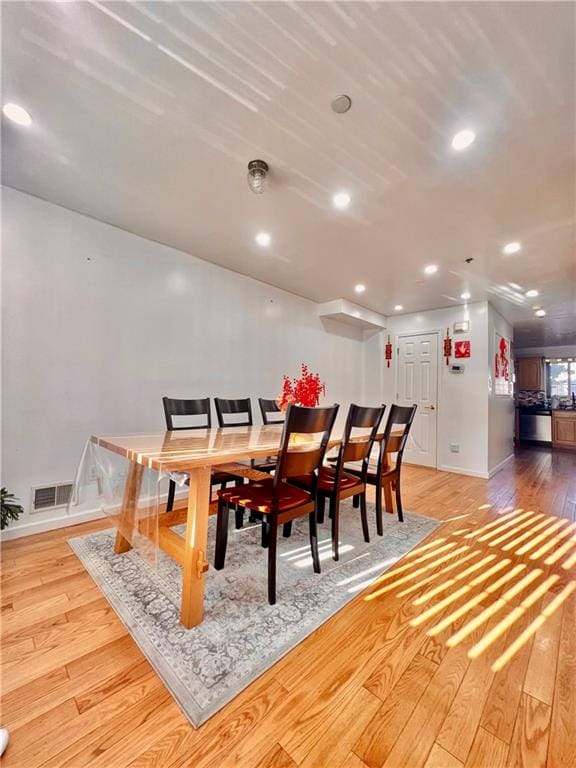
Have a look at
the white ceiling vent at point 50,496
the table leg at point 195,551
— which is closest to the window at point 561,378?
the table leg at point 195,551

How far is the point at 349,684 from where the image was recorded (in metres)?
1.15

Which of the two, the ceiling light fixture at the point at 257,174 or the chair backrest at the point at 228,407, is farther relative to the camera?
the chair backrest at the point at 228,407

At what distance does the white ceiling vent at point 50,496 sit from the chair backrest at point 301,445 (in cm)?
181

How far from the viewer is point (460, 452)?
4.52m

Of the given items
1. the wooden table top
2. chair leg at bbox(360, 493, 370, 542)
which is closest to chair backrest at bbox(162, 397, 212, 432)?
the wooden table top

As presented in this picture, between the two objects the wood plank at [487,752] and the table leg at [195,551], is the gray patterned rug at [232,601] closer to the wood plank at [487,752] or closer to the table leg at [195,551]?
the table leg at [195,551]

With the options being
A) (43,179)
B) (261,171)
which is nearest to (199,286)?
(43,179)

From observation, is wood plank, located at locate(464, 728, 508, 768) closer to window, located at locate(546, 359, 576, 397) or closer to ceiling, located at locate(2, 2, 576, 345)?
ceiling, located at locate(2, 2, 576, 345)

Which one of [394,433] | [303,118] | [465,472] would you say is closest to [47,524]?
[394,433]

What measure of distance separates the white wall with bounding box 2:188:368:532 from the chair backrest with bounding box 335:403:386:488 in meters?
1.84

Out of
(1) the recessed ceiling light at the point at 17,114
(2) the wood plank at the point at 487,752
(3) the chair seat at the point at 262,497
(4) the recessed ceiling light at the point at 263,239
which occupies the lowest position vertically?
(2) the wood plank at the point at 487,752

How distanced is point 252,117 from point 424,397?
444cm

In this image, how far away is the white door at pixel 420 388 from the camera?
4883mm

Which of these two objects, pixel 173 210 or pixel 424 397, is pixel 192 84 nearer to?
pixel 173 210
